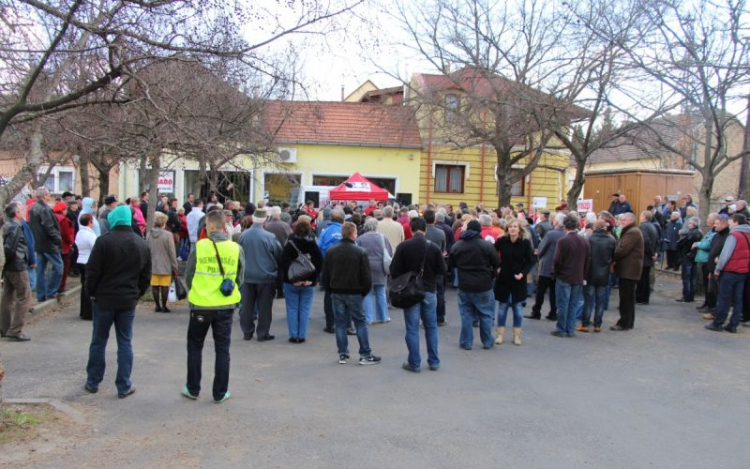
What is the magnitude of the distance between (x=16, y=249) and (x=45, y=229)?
2342 millimetres

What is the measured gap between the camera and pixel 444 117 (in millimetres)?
20969

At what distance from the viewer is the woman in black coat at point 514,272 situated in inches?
349

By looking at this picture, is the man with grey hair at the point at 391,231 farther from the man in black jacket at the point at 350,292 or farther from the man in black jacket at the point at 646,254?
the man in black jacket at the point at 646,254

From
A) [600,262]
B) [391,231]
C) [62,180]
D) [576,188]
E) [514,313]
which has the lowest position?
[514,313]

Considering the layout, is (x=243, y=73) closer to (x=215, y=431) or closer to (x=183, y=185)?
(x=215, y=431)

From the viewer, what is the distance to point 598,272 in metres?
9.76

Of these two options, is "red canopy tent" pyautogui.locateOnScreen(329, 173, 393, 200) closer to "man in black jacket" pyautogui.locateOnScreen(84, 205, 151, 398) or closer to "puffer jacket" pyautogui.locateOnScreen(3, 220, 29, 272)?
"puffer jacket" pyautogui.locateOnScreen(3, 220, 29, 272)

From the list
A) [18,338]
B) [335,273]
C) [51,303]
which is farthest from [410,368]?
[51,303]

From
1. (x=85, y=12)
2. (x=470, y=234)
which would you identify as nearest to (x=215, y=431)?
(x=85, y=12)

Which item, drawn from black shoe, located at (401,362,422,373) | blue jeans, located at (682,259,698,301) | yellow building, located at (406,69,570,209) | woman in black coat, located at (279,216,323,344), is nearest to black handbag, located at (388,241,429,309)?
black shoe, located at (401,362,422,373)

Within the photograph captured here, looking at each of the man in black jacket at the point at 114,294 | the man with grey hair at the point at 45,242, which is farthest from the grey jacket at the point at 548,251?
the man with grey hair at the point at 45,242

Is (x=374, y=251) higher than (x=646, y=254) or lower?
higher

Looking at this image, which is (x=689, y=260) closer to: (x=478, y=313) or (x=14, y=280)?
(x=478, y=313)

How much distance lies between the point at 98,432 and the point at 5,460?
2.42 ft
